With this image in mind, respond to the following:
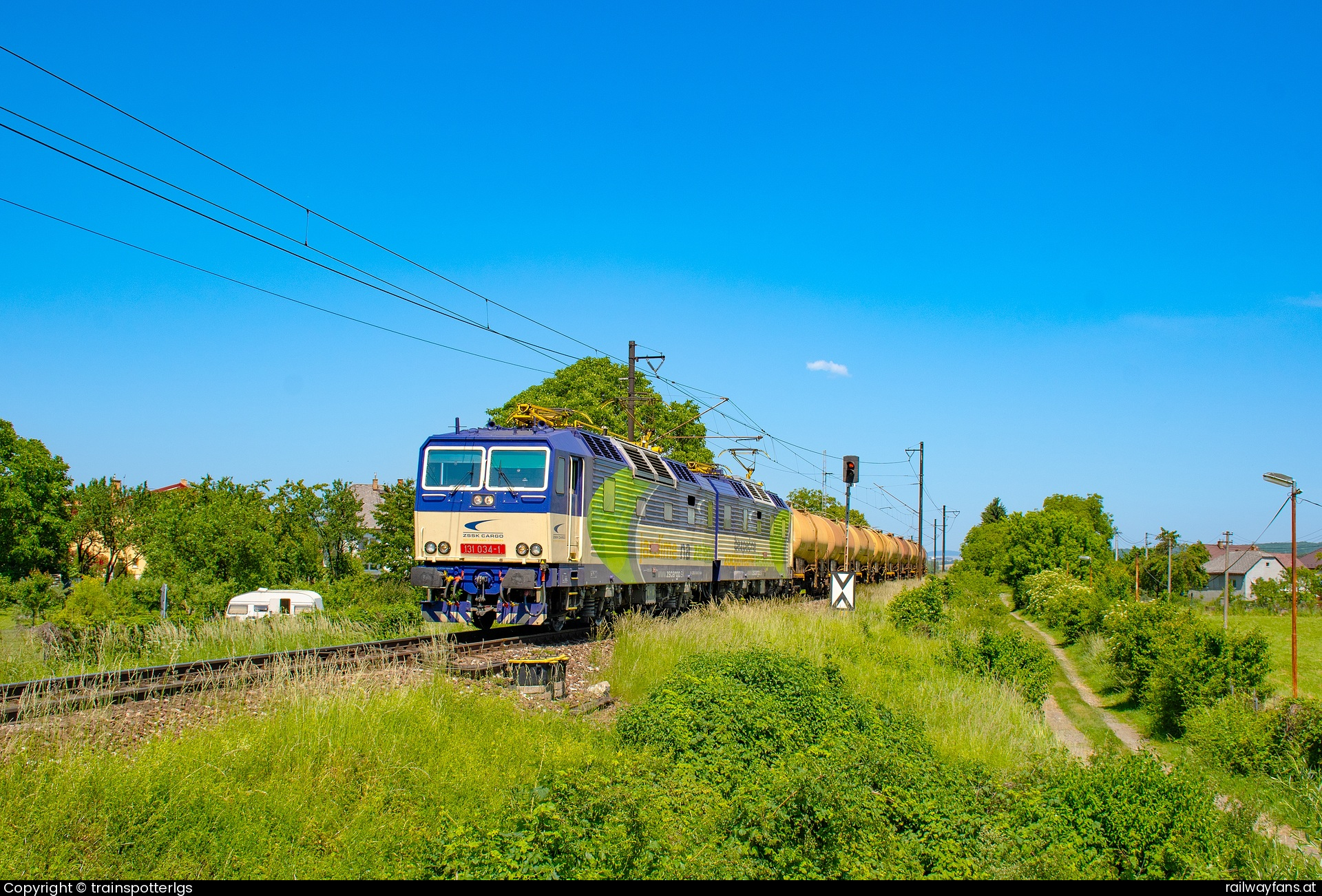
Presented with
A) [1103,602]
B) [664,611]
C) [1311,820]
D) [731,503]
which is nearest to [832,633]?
[664,611]

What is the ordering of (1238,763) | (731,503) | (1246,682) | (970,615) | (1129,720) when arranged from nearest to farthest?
(1238,763), (1246,682), (1129,720), (731,503), (970,615)

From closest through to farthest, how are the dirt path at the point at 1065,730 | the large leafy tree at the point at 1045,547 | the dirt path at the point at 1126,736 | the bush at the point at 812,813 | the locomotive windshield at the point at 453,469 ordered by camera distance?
the bush at the point at 812,813, the dirt path at the point at 1126,736, the locomotive windshield at the point at 453,469, the dirt path at the point at 1065,730, the large leafy tree at the point at 1045,547

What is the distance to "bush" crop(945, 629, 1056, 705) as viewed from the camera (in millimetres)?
18422

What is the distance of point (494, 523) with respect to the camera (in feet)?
51.0

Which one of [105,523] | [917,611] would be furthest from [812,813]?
[105,523]

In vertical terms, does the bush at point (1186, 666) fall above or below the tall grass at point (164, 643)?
below

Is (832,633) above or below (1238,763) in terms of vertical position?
above

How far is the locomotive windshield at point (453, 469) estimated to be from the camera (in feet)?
52.2

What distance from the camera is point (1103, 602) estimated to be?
3475 centimetres

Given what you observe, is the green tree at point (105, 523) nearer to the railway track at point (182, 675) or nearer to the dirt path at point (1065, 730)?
the railway track at point (182, 675)

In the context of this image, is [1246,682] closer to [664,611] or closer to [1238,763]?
[1238,763]

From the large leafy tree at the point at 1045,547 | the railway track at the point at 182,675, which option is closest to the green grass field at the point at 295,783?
the railway track at the point at 182,675

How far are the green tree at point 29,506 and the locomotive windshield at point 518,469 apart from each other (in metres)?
48.3

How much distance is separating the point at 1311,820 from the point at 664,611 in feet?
38.4
